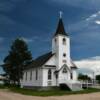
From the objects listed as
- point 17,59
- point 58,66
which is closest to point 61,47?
point 58,66

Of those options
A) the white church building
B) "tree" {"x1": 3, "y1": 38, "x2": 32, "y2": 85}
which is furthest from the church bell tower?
"tree" {"x1": 3, "y1": 38, "x2": 32, "y2": 85}

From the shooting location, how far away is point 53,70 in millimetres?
38438

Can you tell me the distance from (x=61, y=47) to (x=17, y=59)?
21.7m

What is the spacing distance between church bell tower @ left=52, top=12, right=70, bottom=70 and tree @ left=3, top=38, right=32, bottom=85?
19496 millimetres

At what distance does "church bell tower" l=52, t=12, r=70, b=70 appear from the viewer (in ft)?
126

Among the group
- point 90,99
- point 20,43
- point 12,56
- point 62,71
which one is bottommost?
point 90,99

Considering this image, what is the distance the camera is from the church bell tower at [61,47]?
38.5 m

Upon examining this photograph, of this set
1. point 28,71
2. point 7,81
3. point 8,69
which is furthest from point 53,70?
point 7,81

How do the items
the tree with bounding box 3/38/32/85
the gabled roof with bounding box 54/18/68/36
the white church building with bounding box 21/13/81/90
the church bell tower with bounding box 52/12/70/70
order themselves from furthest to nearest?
the tree with bounding box 3/38/32/85 → the gabled roof with bounding box 54/18/68/36 → the church bell tower with bounding box 52/12/70/70 → the white church building with bounding box 21/13/81/90

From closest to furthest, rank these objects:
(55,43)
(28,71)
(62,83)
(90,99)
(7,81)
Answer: (90,99), (62,83), (55,43), (28,71), (7,81)

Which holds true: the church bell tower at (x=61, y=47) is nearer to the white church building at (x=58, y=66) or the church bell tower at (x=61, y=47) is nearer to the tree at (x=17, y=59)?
the white church building at (x=58, y=66)

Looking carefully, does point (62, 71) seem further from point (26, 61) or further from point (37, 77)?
point (26, 61)

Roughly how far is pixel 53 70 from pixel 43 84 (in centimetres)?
304

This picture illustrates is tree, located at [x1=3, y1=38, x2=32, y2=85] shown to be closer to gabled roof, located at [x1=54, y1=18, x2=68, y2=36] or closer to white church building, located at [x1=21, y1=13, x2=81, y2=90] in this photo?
white church building, located at [x1=21, y1=13, x2=81, y2=90]
